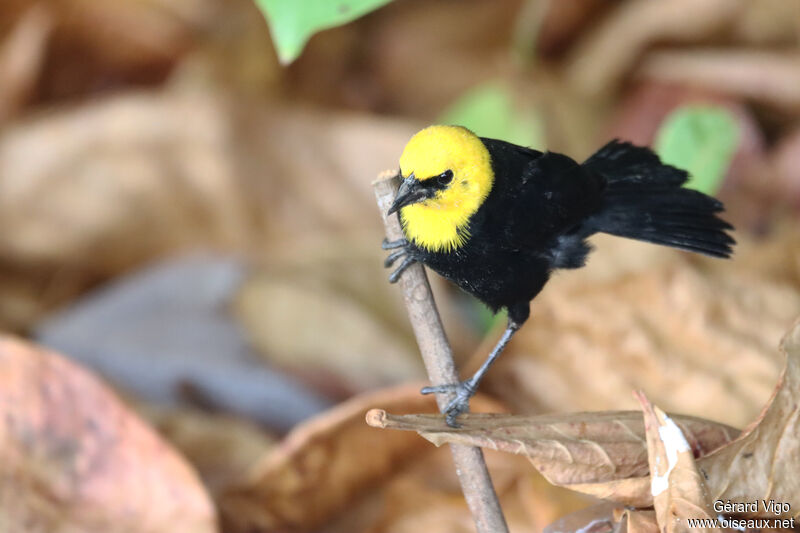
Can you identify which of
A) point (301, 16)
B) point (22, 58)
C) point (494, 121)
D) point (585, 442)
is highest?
point (22, 58)

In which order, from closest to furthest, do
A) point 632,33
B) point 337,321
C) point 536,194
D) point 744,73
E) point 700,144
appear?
point 536,194
point 700,144
point 337,321
point 744,73
point 632,33

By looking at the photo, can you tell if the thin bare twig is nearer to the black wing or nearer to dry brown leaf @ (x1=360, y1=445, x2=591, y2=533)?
the black wing

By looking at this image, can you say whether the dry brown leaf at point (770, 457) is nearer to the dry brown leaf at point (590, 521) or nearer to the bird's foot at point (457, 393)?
the dry brown leaf at point (590, 521)

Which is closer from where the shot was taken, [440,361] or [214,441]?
[440,361]

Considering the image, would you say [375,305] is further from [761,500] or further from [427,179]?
[761,500]

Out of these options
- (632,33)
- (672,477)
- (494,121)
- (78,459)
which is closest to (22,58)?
(494,121)

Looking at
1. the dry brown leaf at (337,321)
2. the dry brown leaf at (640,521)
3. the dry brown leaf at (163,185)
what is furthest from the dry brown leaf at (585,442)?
the dry brown leaf at (163,185)

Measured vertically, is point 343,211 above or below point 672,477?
above

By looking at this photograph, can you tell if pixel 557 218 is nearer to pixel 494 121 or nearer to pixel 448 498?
pixel 448 498

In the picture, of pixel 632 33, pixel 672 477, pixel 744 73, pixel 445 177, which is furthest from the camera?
pixel 632 33
